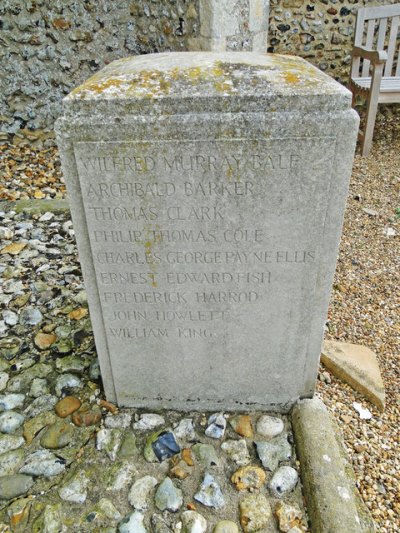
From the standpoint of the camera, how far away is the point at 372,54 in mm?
5277

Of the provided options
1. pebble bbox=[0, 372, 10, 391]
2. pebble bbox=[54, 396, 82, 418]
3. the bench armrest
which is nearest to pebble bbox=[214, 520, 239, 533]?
pebble bbox=[54, 396, 82, 418]

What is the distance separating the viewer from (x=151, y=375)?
216 cm

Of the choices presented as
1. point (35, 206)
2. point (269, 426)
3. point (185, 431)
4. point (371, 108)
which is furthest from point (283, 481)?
point (371, 108)

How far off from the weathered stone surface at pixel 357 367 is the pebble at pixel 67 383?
1.39 metres

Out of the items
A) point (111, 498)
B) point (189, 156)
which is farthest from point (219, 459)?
point (189, 156)

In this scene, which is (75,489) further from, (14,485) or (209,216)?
(209,216)

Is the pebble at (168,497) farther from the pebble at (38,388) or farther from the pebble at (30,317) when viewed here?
the pebble at (30,317)

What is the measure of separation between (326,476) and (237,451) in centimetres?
40

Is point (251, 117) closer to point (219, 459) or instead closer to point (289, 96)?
point (289, 96)

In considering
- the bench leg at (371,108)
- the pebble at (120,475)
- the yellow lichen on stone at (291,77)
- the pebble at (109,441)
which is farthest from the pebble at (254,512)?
the bench leg at (371,108)

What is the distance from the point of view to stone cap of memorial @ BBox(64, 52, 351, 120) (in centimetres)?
154

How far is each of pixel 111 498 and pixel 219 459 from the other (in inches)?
19.1

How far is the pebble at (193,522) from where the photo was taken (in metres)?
1.71

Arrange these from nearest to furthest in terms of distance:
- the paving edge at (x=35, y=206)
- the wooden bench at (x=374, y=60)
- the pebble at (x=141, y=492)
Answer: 1. the pebble at (x=141, y=492)
2. the paving edge at (x=35, y=206)
3. the wooden bench at (x=374, y=60)
